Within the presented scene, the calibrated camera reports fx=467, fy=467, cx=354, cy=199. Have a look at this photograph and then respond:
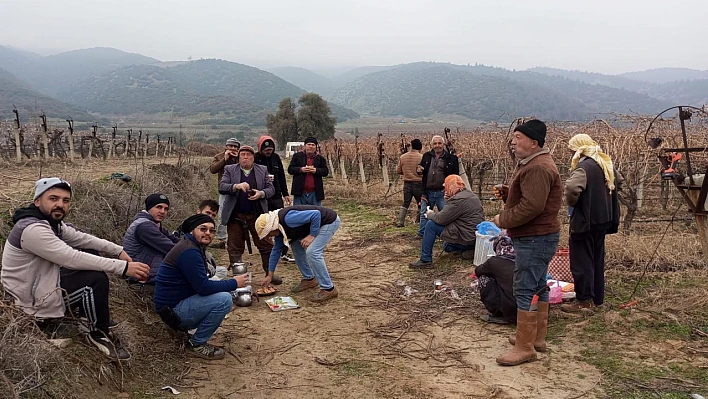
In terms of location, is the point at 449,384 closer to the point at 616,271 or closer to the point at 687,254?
the point at 616,271

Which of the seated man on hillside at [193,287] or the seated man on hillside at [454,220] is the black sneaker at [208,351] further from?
the seated man on hillside at [454,220]

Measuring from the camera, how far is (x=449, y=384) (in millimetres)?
3244

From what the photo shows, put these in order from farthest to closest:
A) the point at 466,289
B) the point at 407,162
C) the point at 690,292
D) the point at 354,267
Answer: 1. the point at 407,162
2. the point at 354,267
3. the point at 466,289
4. the point at 690,292

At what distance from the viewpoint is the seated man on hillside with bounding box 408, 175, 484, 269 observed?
587 cm

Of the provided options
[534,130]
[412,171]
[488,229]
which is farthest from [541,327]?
[412,171]

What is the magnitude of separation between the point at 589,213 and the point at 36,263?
4255 millimetres

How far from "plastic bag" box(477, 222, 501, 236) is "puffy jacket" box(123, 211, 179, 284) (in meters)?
3.54

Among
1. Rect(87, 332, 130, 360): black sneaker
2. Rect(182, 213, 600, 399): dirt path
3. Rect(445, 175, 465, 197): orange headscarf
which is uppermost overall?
Rect(445, 175, 465, 197): orange headscarf

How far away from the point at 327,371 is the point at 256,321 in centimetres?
122

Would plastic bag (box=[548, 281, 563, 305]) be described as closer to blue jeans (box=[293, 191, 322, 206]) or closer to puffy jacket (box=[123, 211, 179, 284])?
blue jeans (box=[293, 191, 322, 206])

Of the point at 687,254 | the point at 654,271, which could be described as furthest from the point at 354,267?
the point at 687,254

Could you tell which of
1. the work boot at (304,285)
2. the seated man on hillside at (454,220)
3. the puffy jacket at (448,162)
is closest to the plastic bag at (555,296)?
the seated man on hillside at (454,220)

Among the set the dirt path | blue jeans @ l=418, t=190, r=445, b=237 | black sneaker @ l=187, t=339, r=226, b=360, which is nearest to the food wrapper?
the dirt path

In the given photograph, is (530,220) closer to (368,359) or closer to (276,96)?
(368,359)
